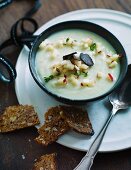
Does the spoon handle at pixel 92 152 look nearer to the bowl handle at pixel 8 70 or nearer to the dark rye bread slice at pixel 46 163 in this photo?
the dark rye bread slice at pixel 46 163

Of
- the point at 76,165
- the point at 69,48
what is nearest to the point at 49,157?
the point at 76,165

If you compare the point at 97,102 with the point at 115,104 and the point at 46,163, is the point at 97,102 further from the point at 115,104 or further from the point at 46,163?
the point at 46,163

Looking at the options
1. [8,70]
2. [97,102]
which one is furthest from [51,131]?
[8,70]

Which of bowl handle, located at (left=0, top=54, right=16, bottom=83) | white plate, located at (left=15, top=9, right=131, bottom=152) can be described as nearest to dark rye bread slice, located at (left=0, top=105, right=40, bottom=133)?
white plate, located at (left=15, top=9, right=131, bottom=152)

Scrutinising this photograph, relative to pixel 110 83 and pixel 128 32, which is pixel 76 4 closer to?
pixel 128 32

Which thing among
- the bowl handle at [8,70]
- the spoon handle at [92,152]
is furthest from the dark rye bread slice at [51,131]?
the bowl handle at [8,70]

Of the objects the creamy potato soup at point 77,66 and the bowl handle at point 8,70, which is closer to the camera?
the creamy potato soup at point 77,66
